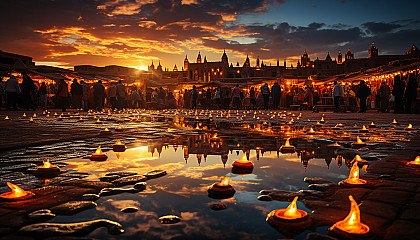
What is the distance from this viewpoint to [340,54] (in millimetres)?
98188

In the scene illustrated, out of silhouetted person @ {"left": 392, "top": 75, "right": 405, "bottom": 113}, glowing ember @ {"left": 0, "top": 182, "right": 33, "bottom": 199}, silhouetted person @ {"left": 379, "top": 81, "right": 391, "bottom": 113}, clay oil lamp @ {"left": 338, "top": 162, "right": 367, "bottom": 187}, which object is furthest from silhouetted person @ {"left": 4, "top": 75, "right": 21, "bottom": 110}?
silhouetted person @ {"left": 379, "top": 81, "right": 391, "bottom": 113}

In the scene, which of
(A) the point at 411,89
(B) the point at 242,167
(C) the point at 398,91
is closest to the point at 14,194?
(B) the point at 242,167

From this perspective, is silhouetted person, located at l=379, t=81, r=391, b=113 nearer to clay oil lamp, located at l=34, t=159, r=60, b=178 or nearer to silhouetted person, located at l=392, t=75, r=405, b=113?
silhouetted person, located at l=392, t=75, r=405, b=113

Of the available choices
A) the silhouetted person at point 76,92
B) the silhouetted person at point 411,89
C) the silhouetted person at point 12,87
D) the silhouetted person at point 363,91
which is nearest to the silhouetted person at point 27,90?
the silhouetted person at point 12,87

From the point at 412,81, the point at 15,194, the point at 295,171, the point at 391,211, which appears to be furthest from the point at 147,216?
the point at 412,81

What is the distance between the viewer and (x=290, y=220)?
64.1 inches

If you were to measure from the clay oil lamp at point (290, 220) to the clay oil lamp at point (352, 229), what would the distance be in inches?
5.7

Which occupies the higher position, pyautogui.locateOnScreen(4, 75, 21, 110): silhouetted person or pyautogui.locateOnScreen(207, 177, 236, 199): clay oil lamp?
pyautogui.locateOnScreen(4, 75, 21, 110): silhouetted person

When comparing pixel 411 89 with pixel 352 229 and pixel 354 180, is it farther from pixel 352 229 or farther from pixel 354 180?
pixel 352 229

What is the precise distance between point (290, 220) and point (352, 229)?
31 centimetres

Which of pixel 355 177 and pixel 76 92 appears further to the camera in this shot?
pixel 76 92

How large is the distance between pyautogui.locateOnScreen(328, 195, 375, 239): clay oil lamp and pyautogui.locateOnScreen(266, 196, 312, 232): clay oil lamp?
0.15 m

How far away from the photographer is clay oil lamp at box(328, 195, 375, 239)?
145 centimetres

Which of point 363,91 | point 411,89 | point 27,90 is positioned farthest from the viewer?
point 363,91
